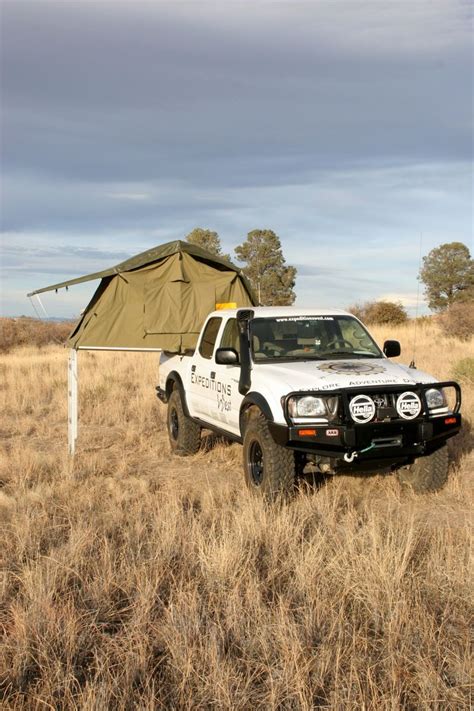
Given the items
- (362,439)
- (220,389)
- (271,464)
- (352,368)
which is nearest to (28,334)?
(220,389)

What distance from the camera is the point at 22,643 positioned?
351 cm

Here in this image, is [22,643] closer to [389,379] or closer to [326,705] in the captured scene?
[326,705]

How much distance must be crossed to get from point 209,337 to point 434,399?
3.30m

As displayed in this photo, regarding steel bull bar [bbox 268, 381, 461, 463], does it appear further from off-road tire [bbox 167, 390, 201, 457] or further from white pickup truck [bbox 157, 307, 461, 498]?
off-road tire [bbox 167, 390, 201, 457]

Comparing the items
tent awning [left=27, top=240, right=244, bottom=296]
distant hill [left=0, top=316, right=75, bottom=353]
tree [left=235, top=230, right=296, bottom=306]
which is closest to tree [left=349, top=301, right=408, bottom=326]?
tree [left=235, top=230, right=296, bottom=306]

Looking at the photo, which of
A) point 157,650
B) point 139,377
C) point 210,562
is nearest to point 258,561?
point 210,562

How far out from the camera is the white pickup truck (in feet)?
19.6

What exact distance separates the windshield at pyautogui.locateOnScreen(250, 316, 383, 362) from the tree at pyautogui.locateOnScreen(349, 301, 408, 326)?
27.2 metres

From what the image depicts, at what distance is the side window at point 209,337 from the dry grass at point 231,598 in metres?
1.98

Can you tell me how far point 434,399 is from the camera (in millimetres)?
6488

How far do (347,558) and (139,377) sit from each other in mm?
13938

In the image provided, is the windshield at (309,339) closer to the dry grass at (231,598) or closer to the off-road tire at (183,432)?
the dry grass at (231,598)

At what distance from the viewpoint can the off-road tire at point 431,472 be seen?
6711mm

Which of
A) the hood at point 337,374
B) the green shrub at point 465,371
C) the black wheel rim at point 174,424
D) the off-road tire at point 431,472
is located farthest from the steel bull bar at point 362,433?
the green shrub at point 465,371
